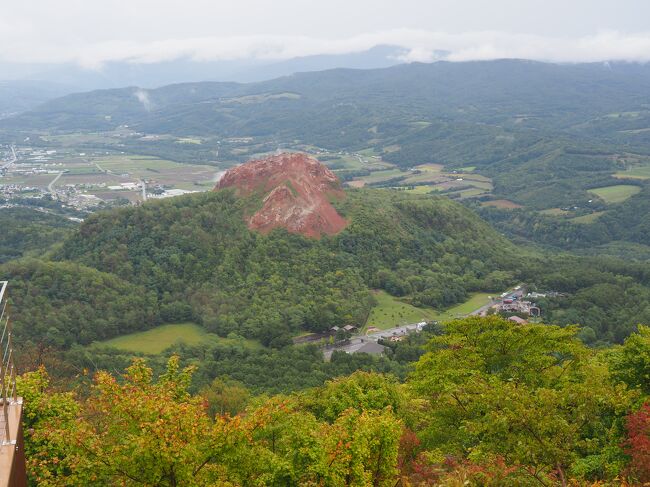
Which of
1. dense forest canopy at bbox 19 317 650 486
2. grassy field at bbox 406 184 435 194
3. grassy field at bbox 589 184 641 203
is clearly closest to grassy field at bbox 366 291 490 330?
dense forest canopy at bbox 19 317 650 486

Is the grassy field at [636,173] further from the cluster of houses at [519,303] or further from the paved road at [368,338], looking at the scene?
the paved road at [368,338]

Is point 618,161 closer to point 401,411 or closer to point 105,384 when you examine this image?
point 401,411

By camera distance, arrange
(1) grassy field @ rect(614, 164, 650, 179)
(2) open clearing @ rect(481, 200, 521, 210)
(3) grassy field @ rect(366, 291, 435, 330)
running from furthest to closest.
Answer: (1) grassy field @ rect(614, 164, 650, 179) → (2) open clearing @ rect(481, 200, 521, 210) → (3) grassy field @ rect(366, 291, 435, 330)

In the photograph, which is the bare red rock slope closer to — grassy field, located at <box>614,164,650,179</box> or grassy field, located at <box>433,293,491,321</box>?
grassy field, located at <box>433,293,491,321</box>

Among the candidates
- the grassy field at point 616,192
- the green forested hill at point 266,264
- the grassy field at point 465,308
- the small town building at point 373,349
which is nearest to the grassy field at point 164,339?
the green forested hill at point 266,264

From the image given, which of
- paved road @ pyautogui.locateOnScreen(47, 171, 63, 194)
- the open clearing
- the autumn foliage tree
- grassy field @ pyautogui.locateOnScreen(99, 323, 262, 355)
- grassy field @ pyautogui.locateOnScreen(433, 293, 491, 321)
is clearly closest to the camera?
the autumn foliage tree
